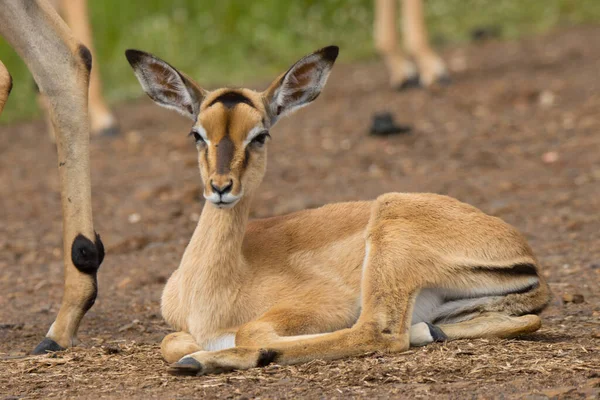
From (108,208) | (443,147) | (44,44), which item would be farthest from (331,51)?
(443,147)

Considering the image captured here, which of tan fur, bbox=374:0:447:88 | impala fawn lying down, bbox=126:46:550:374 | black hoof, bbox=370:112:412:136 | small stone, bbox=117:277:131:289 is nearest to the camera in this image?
impala fawn lying down, bbox=126:46:550:374

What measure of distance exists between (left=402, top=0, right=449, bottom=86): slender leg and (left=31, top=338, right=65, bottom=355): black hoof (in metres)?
9.19

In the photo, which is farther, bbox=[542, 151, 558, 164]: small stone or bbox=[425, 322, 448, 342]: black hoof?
bbox=[542, 151, 558, 164]: small stone

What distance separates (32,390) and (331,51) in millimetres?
2230

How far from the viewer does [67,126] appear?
19.2 feet

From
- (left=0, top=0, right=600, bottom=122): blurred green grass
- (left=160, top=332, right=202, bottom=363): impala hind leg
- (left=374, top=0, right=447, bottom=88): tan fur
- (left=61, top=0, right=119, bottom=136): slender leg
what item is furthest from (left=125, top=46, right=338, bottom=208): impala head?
(left=0, top=0, right=600, bottom=122): blurred green grass

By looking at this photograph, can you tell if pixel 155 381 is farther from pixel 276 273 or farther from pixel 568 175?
pixel 568 175

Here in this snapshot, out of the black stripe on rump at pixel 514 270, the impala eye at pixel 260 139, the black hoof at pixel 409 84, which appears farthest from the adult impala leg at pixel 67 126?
the black hoof at pixel 409 84

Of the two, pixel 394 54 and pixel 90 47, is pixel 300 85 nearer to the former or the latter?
pixel 90 47

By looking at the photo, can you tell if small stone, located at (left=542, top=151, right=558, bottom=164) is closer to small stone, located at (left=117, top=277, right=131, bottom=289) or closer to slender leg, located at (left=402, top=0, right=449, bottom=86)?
slender leg, located at (left=402, top=0, right=449, bottom=86)

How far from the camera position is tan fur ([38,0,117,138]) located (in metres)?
12.1

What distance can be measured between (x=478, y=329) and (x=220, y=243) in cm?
129

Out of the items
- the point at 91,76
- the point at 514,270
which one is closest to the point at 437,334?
the point at 514,270

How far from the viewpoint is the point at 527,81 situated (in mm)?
14031
